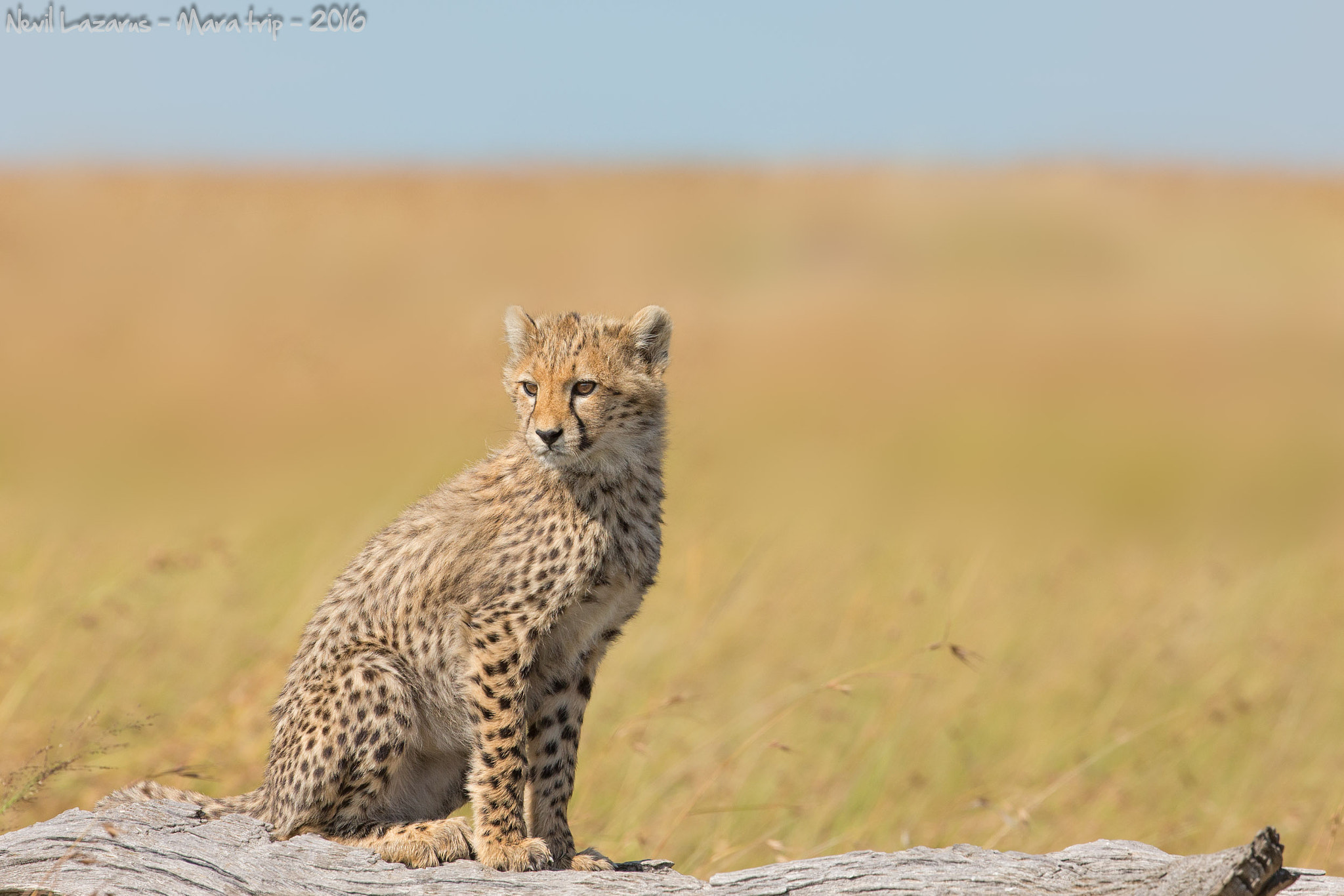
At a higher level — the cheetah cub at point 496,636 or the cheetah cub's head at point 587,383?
the cheetah cub's head at point 587,383

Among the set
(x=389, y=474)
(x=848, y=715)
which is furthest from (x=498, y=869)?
Answer: (x=389, y=474)

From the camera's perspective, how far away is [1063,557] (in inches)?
398

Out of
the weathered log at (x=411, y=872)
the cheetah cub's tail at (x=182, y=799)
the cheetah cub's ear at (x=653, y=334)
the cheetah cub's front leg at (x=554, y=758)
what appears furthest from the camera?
the cheetah cub's ear at (x=653, y=334)

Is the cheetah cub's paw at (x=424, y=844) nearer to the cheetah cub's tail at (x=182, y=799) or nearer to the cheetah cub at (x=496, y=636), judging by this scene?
the cheetah cub at (x=496, y=636)

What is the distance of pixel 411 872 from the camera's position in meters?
4.09

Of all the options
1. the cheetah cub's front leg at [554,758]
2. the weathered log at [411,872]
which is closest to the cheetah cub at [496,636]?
the cheetah cub's front leg at [554,758]

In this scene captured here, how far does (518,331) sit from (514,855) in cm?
211

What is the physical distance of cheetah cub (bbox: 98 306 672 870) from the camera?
4.50m

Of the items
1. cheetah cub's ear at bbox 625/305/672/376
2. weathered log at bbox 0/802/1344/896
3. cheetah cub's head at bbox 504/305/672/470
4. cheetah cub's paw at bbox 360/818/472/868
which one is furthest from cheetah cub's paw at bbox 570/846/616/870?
cheetah cub's ear at bbox 625/305/672/376

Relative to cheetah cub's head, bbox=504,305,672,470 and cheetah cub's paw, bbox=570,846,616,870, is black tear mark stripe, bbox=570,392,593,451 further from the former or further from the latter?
cheetah cub's paw, bbox=570,846,616,870

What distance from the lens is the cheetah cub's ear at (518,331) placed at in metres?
5.12

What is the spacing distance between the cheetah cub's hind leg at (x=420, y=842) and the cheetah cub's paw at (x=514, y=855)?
9 centimetres

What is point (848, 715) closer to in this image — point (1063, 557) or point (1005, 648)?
point (1005, 648)

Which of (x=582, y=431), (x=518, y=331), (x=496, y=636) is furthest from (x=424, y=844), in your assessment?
(x=518, y=331)
